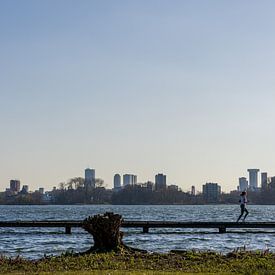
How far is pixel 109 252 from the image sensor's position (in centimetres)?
2583

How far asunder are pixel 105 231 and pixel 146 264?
4397mm

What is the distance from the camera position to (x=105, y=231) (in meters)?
26.6

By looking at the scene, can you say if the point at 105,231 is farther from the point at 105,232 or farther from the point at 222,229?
the point at 222,229

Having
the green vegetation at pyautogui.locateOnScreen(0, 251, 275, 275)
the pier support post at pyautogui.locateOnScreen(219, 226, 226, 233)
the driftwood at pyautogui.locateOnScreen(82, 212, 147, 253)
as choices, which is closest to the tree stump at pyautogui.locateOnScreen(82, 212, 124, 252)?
the driftwood at pyautogui.locateOnScreen(82, 212, 147, 253)

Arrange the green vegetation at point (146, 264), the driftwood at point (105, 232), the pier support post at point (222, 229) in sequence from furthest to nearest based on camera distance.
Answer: the pier support post at point (222, 229), the driftwood at point (105, 232), the green vegetation at point (146, 264)

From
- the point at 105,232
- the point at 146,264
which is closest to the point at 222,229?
the point at 105,232

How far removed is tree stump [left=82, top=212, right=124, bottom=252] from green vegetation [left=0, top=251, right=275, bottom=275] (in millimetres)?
1079

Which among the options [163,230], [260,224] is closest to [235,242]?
Result: [260,224]

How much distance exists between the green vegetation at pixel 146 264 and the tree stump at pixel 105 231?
1.08 meters

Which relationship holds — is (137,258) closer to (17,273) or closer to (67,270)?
(67,270)

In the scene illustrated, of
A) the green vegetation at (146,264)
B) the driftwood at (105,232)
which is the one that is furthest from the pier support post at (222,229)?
the green vegetation at (146,264)

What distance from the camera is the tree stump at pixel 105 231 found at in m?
26.5

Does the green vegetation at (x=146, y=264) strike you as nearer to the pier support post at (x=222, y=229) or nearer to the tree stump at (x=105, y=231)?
the tree stump at (x=105, y=231)

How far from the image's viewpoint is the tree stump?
86.9 ft
